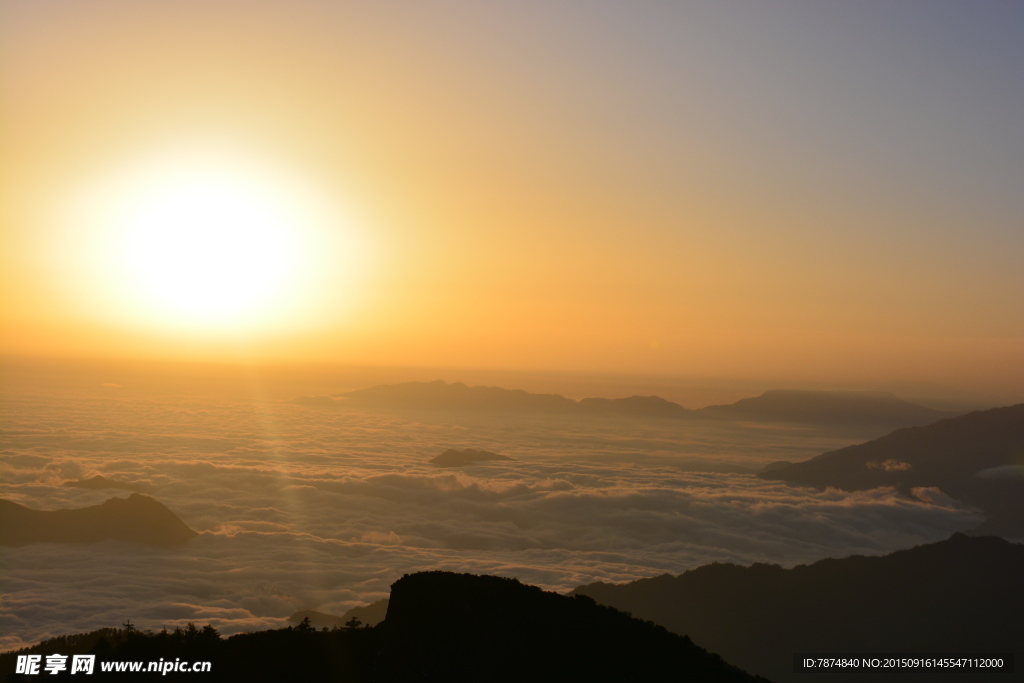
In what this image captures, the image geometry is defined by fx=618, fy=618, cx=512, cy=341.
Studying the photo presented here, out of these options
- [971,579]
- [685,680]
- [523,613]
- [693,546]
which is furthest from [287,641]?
[971,579]

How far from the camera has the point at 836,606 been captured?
Result: 108 m

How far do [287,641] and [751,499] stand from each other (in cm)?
16882

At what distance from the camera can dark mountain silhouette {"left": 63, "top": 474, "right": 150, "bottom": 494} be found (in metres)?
144

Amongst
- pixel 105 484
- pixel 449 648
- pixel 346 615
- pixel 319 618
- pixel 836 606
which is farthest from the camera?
pixel 105 484

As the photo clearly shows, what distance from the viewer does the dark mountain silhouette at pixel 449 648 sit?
24.4 meters

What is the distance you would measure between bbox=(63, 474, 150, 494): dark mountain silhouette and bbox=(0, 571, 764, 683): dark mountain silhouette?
13897 centimetres

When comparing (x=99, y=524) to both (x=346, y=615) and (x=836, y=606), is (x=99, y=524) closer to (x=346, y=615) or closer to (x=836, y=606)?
(x=346, y=615)

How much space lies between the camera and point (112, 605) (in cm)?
8719

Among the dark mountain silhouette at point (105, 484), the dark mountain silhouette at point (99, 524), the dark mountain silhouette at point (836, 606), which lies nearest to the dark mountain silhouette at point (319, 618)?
the dark mountain silhouette at point (836, 606)

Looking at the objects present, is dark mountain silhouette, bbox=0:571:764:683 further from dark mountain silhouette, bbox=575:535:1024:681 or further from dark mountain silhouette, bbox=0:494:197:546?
dark mountain silhouette, bbox=0:494:197:546

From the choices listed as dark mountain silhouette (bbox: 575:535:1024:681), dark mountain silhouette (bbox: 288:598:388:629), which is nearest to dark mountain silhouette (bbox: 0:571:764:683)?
dark mountain silhouette (bbox: 288:598:388:629)

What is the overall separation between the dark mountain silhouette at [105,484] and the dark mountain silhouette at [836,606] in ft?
367

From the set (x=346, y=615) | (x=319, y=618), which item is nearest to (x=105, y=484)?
(x=319, y=618)

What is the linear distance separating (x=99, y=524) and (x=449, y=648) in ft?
431
